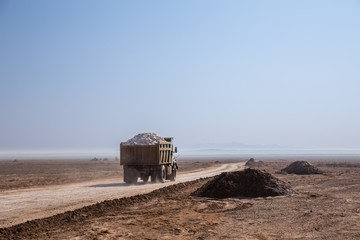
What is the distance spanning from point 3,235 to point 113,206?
4.91 meters

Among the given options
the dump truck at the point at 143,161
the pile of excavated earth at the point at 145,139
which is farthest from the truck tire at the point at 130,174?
the pile of excavated earth at the point at 145,139

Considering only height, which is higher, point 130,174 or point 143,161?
point 143,161

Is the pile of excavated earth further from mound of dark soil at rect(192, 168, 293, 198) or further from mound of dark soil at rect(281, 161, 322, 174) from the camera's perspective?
mound of dark soil at rect(281, 161, 322, 174)

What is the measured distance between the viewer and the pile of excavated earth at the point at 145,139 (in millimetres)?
24234

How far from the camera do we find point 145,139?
24.4m

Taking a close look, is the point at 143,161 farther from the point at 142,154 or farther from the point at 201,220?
the point at 201,220

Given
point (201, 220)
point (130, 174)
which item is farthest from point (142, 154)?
point (201, 220)

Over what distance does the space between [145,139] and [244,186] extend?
8973mm

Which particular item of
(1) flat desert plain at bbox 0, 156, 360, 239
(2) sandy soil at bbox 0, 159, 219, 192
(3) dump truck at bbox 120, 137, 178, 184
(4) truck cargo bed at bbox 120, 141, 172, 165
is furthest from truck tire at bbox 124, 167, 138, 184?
(1) flat desert plain at bbox 0, 156, 360, 239

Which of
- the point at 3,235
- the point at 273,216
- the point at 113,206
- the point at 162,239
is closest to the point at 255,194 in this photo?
the point at 273,216

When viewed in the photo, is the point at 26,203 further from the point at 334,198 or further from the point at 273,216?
the point at 334,198

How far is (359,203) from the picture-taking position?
14734 millimetres

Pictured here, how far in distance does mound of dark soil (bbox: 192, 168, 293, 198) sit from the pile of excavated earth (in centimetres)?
740

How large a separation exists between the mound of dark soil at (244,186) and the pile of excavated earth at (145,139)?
740 centimetres
